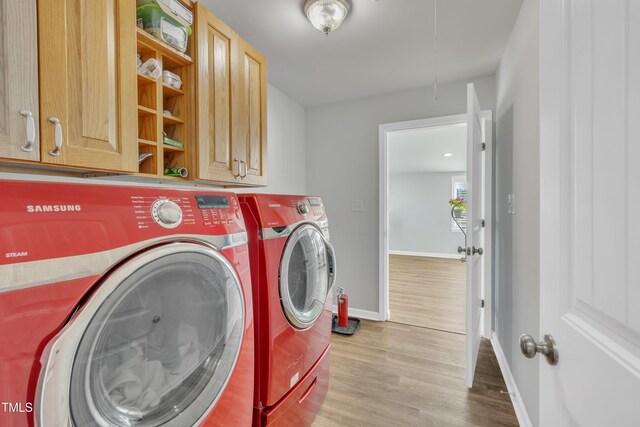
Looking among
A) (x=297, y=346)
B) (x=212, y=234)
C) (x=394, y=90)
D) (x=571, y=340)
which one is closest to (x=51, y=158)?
(x=212, y=234)

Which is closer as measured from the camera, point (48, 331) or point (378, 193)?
point (48, 331)

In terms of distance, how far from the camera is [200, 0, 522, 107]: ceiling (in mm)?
1571

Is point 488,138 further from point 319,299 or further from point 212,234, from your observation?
point 212,234

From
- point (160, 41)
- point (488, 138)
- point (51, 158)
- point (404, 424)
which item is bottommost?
point (404, 424)

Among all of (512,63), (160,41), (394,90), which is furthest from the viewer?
(394,90)

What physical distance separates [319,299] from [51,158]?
1.27 m

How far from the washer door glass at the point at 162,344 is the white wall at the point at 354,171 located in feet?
7.18

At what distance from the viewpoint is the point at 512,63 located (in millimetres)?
1798

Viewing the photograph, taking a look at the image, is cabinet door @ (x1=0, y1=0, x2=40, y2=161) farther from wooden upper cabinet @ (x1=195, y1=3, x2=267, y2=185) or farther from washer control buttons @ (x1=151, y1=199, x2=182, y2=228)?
wooden upper cabinet @ (x1=195, y1=3, x2=267, y2=185)

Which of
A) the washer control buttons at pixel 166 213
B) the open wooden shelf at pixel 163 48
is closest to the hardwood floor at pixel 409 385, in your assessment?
the washer control buttons at pixel 166 213

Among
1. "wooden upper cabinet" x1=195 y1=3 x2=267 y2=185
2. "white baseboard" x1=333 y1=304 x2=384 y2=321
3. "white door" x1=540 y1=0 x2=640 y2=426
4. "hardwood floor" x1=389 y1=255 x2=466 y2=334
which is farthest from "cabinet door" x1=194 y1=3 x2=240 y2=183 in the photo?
"hardwood floor" x1=389 y1=255 x2=466 y2=334

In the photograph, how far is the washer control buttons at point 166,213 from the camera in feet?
2.33

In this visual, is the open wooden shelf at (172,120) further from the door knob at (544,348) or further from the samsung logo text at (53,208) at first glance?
the door knob at (544,348)

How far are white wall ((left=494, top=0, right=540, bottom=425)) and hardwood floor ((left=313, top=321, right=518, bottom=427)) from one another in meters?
0.21
